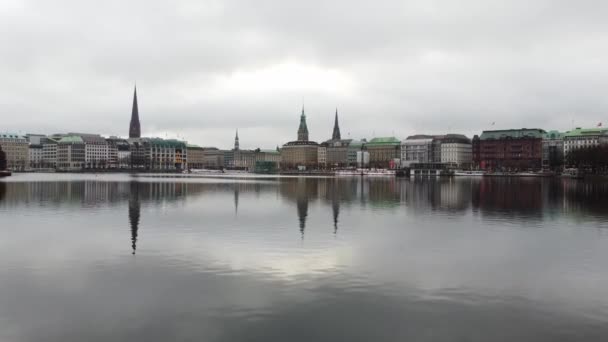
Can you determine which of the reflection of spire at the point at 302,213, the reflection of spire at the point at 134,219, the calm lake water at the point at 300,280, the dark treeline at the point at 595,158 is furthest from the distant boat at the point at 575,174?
the reflection of spire at the point at 134,219

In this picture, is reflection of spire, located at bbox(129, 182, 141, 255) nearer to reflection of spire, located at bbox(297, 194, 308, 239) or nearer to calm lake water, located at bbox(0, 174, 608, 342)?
calm lake water, located at bbox(0, 174, 608, 342)

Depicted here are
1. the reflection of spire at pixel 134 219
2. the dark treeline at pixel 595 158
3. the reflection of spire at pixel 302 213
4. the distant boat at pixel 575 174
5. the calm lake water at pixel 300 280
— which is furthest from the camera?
the distant boat at pixel 575 174

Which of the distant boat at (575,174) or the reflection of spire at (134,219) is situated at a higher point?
the distant boat at (575,174)

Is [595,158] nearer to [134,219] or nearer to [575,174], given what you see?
[575,174]

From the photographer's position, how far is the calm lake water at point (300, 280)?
44.5 ft

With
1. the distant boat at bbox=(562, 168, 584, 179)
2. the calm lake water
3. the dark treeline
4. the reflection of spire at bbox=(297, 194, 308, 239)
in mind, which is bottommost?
the calm lake water

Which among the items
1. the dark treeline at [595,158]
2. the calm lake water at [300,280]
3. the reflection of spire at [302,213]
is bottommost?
the calm lake water at [300,280]

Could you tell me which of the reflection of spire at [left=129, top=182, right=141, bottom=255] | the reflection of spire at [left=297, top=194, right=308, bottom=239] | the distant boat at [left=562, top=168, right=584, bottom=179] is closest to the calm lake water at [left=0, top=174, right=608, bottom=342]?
the reflection of spire at [left=129, top=182, right=141, bottom=255]

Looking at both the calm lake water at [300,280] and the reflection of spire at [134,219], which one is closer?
the calm lake water at [300,280]

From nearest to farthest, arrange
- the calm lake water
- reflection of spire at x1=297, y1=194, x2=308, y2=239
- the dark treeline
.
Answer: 1. the calm lake water
2. reflection of spire at x1=297, y1=194, x2=308, y2=239
3. the dark treeline

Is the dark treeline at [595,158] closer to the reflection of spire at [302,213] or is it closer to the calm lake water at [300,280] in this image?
the reflection of spire at [302,213]

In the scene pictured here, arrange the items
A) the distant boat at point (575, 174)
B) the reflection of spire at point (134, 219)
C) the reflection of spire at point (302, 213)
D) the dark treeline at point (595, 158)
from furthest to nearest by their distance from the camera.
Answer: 1. the distant boat at point (575, 174)
2. the dark treeline at point (595, 158)
3. the reflection of spire at point (302, 213)
4. the reflection of spire at point (134, 219)

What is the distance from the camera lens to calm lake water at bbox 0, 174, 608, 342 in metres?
13.6

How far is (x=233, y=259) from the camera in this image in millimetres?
21891
